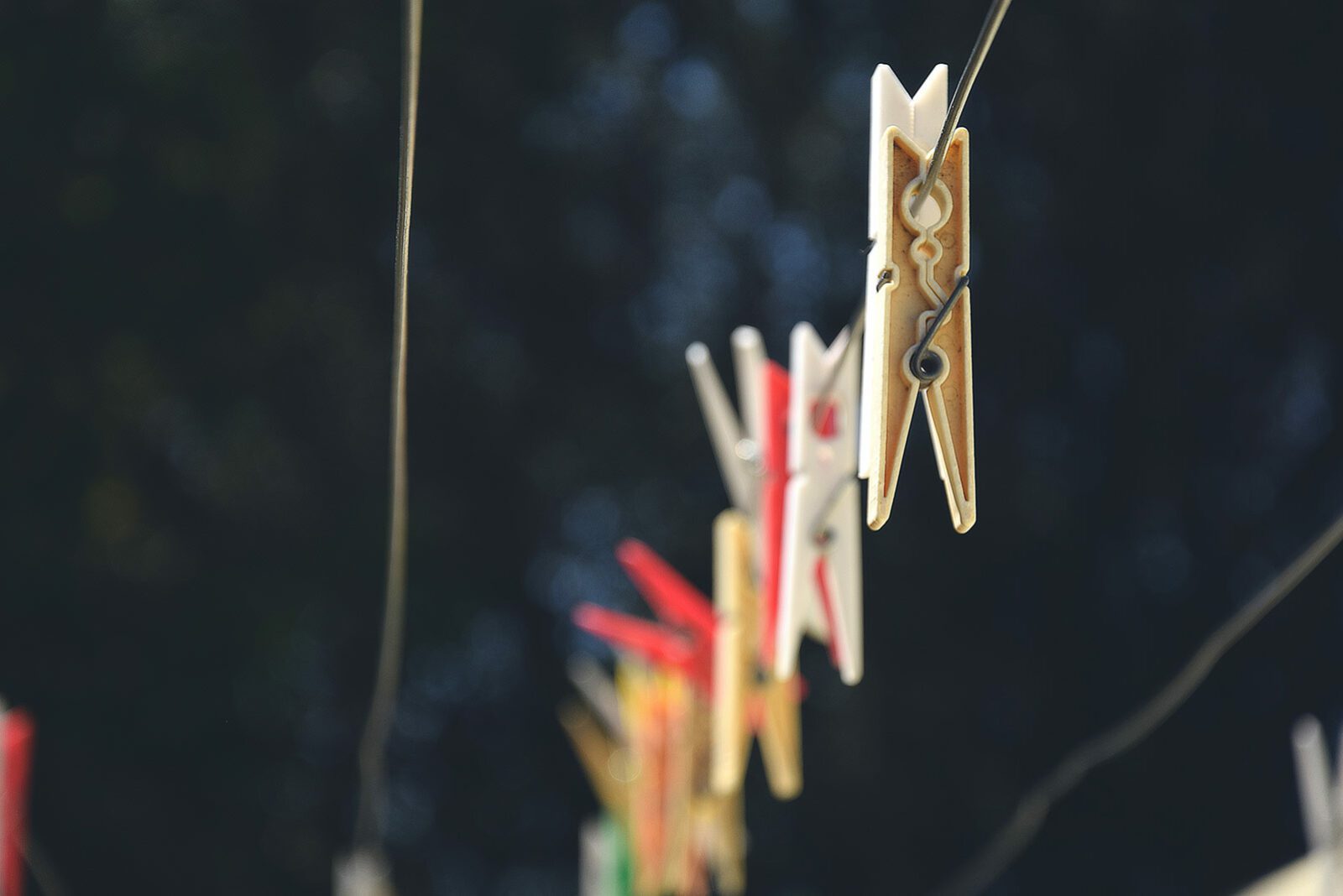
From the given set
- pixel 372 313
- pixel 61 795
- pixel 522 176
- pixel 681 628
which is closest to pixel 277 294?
pixel 372 313

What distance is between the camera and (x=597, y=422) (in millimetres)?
4820

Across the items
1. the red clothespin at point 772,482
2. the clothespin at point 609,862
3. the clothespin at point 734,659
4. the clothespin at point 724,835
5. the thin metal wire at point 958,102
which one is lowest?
the clothespin at point 609,862

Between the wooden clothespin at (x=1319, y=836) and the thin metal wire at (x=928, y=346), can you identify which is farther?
the wooden clothespin at (x=1319, y=836)

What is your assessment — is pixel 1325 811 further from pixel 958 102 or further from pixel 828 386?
pixel 958 102

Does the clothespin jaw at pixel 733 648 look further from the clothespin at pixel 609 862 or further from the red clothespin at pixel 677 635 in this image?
the clothespin at pixel 609 862

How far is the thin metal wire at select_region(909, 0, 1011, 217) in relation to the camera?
3.49 feet

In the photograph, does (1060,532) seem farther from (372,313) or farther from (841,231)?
(372,313)

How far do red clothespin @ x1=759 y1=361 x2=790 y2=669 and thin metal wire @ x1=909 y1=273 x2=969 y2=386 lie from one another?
0.65 m

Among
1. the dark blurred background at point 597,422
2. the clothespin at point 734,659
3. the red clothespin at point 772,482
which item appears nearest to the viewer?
the red clothespin at point 772,482

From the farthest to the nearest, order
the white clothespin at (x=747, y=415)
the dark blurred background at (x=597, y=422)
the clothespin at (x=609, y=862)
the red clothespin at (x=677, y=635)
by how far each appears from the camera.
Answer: the dark blurred background at (x=597, y=422), the clothespin at (x=609, y=862), the red clothespin at (x=677, y=635), the white clothespin at (x=747, y=415)

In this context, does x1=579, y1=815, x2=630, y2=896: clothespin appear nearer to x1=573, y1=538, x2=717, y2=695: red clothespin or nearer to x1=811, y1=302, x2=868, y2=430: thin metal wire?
x1=573, y1=538, x2=717, y2=695: red clothespin

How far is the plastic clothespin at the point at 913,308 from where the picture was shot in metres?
1.21

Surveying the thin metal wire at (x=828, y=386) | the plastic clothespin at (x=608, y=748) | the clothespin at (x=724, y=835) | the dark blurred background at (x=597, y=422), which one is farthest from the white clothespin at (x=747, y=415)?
the dark blurred background at (x=597, y=422)

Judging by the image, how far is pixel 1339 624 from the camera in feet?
15.3
